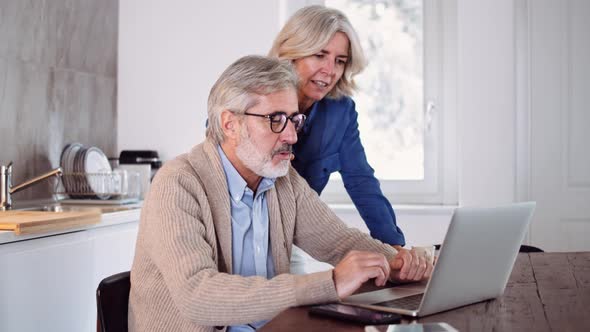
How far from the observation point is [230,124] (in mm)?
1876

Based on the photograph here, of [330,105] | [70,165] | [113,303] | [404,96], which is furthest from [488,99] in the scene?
[113,303]

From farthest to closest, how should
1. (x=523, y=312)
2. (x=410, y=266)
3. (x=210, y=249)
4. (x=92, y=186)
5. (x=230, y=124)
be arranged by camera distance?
(x=92, y=186), (x=230, y=124), (x=410, y=266), (x=210, y=249), (x=523, y=312)

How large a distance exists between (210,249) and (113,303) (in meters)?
0.27

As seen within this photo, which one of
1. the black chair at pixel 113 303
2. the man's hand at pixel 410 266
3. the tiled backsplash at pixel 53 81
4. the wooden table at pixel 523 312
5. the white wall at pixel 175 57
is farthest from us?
the white wall at pixel 175 57

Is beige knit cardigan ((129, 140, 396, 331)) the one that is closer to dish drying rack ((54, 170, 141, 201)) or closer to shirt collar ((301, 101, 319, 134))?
shirt collar ((301, 101, 319, 134))

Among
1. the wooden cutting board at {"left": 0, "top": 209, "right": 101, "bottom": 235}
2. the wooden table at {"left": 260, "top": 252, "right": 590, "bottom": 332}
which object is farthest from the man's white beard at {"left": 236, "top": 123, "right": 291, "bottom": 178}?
→ the wooden cutting board at {"left": 0, "top": 209, "right": 101, "bottom": 235}

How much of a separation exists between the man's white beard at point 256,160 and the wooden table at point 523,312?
0.49m

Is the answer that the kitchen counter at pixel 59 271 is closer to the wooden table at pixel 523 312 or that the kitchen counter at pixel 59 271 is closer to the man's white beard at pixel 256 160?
the man's white beard at pixel 256 160

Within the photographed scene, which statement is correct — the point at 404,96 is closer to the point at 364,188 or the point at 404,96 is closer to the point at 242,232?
the point at 364,188

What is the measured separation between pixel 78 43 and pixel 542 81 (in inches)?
95.4

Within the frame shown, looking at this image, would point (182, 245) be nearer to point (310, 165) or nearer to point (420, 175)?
point (310, 165)

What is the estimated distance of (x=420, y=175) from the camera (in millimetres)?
4148

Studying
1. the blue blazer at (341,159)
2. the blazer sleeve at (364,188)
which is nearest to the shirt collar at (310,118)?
the blue blazer at (341,159)

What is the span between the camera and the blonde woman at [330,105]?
2289mm
